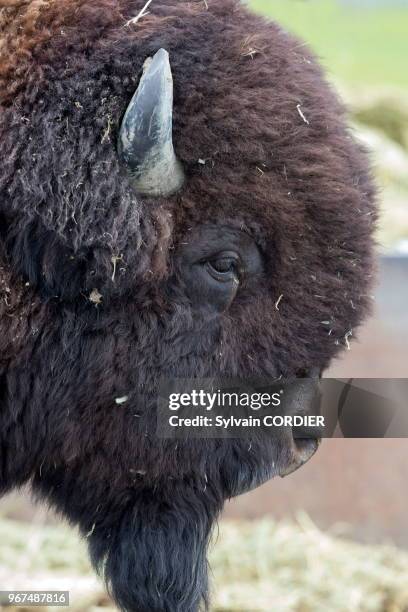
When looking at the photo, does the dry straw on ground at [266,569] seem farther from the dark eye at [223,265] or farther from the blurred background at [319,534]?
the dark eye at [223,265]

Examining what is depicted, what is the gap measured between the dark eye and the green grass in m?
8.44

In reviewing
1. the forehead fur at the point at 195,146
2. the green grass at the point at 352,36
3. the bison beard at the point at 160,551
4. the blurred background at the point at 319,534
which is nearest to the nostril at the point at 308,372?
the forehead fur at the point at 195,146

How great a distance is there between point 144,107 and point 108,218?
1.08 feet

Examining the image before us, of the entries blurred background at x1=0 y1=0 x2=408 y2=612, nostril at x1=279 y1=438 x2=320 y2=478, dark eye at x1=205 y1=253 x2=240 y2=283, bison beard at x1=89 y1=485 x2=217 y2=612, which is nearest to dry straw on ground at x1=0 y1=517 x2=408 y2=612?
blurred background at x1=0 y1=0 x2=408 y2=612

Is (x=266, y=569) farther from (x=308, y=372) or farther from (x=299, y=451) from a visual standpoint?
(x=308, y=372)

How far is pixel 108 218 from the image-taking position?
2.58 m

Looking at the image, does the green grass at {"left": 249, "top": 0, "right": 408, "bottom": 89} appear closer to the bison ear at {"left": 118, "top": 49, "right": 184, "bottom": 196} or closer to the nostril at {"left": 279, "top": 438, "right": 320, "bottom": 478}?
the nostril at {"left": 279, "top": 438, "right": 320, "bottom": 478}

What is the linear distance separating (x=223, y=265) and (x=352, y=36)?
39.1 ft

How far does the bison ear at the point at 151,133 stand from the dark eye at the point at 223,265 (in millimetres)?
265

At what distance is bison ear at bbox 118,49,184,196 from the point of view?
2475 millimetres

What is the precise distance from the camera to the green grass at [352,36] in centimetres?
1190

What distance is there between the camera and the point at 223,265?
2.76 metres

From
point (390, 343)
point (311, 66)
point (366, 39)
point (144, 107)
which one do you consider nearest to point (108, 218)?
point (144, 107)

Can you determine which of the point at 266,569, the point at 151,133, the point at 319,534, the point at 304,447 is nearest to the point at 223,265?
the point at 151,133
